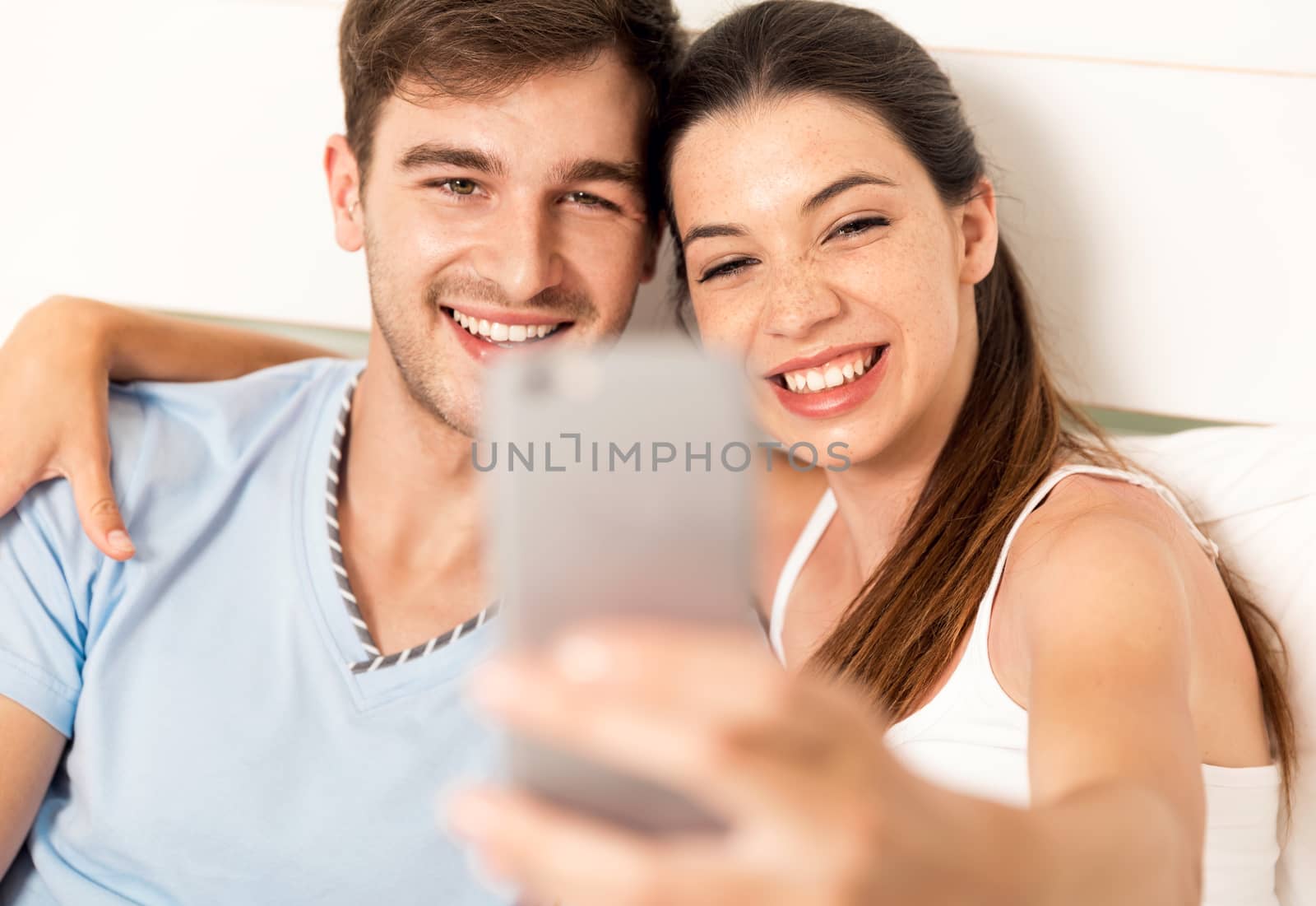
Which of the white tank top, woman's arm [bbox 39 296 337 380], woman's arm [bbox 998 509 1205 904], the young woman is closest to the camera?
woman's arm [bbox 998 509 1205 904]

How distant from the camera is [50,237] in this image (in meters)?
1.58

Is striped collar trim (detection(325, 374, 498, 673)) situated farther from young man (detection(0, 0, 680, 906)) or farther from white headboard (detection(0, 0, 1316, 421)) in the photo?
white headboard (detection(0, 0, 1316, 421))

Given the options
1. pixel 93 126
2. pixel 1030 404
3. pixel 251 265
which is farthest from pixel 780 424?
pixel 93 126

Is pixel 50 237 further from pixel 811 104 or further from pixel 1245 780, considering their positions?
pixel 1245 780

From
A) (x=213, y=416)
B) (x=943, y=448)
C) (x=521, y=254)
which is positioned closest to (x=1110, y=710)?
(x=943, y=448)

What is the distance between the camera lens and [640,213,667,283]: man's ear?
3.67 ft

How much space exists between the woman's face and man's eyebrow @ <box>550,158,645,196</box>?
0.26 ft

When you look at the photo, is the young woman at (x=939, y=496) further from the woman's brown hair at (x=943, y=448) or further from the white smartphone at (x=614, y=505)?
the white smartphone at (x=614, y=505)

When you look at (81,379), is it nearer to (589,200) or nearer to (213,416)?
(213,416)

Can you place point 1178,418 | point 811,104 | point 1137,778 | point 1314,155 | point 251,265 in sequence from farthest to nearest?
point 251,265
point 1178,418
point 1314,155
point 811,104
point 1137,778

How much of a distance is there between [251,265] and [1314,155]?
4.17 feet

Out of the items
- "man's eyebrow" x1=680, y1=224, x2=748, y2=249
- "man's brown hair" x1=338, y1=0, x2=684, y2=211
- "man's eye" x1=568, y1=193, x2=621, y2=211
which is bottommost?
"man's eyebrow" x1=680, y1=224, x2=748, y2=249

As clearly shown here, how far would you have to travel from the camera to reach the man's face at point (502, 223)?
3.29ft

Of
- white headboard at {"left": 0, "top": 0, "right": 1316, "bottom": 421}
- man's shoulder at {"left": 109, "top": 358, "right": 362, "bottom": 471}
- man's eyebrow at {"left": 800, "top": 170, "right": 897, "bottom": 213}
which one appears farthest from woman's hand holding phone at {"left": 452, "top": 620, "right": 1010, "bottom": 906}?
white headboard at {"left": 0, "top": 0, "right": 1316, "bottom": 421}
